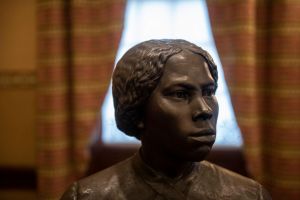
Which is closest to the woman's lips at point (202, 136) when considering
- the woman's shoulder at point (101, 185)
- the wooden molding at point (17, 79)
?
the woman's shoulder at point (101, 185)

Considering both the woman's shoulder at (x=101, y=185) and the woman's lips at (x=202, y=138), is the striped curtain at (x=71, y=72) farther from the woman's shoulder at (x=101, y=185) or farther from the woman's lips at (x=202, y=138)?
the woman's lips at (x=202, y=138)

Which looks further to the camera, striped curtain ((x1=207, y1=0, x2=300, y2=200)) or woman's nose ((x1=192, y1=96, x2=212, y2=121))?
striped curtain ((x1=207, y1=0, x2=300, y2=200))

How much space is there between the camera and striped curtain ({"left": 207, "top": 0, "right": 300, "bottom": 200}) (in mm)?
2270

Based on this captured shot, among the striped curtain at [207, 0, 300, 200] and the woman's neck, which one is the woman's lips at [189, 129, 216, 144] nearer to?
the woman's neck

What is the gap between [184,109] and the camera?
0.93 m

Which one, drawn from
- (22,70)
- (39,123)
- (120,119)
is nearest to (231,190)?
(120,119)

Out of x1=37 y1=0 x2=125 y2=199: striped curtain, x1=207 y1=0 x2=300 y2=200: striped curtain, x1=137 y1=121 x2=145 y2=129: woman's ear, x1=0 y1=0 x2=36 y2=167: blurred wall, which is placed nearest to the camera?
x1=137 y1=121 x2=145 y2=129: woman's ear

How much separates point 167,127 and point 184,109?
6 centimetres

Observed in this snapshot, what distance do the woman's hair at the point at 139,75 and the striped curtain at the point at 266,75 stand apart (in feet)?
4.35

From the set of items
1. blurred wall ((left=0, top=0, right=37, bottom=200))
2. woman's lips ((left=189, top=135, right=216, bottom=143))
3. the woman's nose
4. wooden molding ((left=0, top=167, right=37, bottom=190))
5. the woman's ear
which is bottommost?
wooden molding ((left=0, top=167, right=37, bottom=190))

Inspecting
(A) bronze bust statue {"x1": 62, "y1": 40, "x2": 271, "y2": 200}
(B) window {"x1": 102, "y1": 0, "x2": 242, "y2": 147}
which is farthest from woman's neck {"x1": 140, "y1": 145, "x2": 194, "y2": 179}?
(B) window {"x1": 102, "y1": 0, "x2": 242, "y2": 147}

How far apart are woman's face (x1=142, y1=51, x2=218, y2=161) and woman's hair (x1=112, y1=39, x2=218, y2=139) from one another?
18 mm

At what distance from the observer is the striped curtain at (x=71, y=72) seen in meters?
2.43

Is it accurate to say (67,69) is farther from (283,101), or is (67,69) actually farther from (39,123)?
(283,101)
